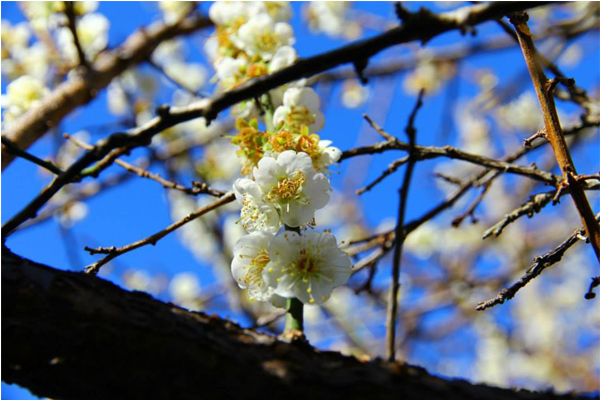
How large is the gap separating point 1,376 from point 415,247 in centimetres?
507

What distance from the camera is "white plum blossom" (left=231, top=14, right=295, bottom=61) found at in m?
1.96

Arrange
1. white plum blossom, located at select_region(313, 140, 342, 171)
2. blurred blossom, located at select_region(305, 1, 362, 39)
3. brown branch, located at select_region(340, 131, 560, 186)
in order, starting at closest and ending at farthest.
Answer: white plum blossom, located at select_region(313, 140, 342, 171), brown branch, located at select_region(340, 131, 560, 186), blurred blossom, located at select_region(305, 1, 362, 39)

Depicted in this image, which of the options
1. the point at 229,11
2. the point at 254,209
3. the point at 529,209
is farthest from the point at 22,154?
the point at 529,209

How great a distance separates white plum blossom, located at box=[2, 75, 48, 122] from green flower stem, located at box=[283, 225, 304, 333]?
5.45ft

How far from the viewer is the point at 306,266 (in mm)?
1293

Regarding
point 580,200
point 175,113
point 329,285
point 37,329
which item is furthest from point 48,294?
point 580,200

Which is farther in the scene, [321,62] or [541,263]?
[541,263]

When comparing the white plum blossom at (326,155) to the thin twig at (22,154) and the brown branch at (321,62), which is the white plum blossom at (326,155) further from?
the thin twig at (22,154)

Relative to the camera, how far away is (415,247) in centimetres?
573

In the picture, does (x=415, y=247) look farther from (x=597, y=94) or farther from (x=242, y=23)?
(x=242, y=23)

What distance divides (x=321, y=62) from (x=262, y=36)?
1.07m

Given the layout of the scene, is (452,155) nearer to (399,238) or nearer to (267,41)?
(399,238)

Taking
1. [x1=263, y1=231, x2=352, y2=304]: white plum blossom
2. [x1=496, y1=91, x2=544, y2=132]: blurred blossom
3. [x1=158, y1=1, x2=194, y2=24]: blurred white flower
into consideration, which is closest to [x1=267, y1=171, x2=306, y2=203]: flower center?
[x1=263, y1=231, x2=352, y2=304]: white plum blossom

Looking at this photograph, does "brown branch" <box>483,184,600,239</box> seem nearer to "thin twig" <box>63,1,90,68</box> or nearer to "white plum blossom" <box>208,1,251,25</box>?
"white plum blossom" <box>208,1,251,25</box>
